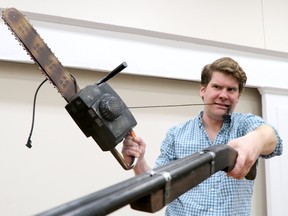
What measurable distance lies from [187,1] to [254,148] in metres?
1.36

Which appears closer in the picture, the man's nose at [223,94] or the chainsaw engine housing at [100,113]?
the chainsaw engine housing at [100,113]

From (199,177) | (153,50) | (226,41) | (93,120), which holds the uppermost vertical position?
(226,41)

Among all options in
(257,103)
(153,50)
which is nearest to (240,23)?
(257,103)

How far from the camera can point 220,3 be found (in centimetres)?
195

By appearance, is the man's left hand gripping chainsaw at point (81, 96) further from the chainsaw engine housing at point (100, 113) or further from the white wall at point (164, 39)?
the white wall at point (164, 39)

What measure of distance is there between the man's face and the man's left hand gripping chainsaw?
1.57 feet

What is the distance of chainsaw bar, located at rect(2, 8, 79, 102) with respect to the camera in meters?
0.71

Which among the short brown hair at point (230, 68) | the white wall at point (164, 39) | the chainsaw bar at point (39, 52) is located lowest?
the chainsaw bar at point (39, 52)

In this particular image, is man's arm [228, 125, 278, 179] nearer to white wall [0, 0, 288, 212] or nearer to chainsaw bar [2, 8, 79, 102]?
chainsaw bar [2, 8, 79, 102]

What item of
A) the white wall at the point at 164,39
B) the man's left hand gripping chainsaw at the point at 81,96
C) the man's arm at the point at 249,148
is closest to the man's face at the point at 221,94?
the man's arm at the point at 249,148

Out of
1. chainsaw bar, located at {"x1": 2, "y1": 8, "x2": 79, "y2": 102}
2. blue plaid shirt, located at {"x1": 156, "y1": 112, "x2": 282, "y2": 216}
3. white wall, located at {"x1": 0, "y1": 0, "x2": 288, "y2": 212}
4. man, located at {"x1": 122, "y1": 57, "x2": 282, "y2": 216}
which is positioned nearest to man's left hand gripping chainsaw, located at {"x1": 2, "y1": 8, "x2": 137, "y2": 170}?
chainsaw bar, located at {"x1": 2, "y1": 8, "x2": 79, "y2": 102}

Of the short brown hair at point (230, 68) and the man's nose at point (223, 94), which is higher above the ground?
the short brown hair at point (230, 68)

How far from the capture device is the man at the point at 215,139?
3.41 ft

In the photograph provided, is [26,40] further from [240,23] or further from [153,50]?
[240,23]
